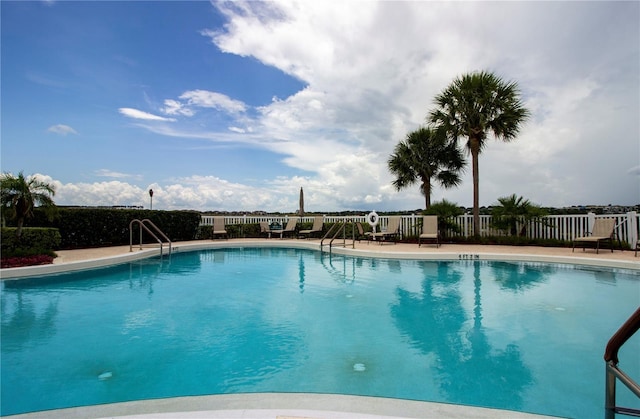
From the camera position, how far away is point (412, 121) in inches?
642

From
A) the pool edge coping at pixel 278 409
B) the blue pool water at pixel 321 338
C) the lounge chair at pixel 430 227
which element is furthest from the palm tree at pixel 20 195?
the lounge chair at pixel 430 227

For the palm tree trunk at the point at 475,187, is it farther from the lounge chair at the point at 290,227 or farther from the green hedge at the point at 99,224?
the green hedge at the point at 99,224

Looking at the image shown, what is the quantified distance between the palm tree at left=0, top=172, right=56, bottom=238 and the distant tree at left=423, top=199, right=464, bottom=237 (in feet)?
44.2

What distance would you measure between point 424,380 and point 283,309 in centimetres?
271

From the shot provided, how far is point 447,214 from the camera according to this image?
45.7 ft

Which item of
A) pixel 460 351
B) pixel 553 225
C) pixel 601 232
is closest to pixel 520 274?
pixel 601 232

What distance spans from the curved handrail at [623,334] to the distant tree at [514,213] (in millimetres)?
13025

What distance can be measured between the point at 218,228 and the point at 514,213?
12601mm

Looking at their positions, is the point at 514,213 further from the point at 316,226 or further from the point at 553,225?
the point at 316,226

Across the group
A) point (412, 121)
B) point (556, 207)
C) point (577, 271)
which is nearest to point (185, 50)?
point (412, 121)

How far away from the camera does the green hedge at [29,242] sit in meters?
8.79

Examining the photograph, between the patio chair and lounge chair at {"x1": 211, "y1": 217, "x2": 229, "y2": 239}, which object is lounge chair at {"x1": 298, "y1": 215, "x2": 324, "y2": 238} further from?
lounge chair at {"x1": 211, "y1": 217, "x2": 229, "y2": 239}

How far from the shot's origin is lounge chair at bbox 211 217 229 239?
Answer: 1574 centimetres

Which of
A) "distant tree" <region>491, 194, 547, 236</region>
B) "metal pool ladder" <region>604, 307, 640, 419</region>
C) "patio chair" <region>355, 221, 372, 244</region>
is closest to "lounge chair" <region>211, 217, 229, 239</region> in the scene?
"patio chair" <region>355, 221, 372, 244</region>
